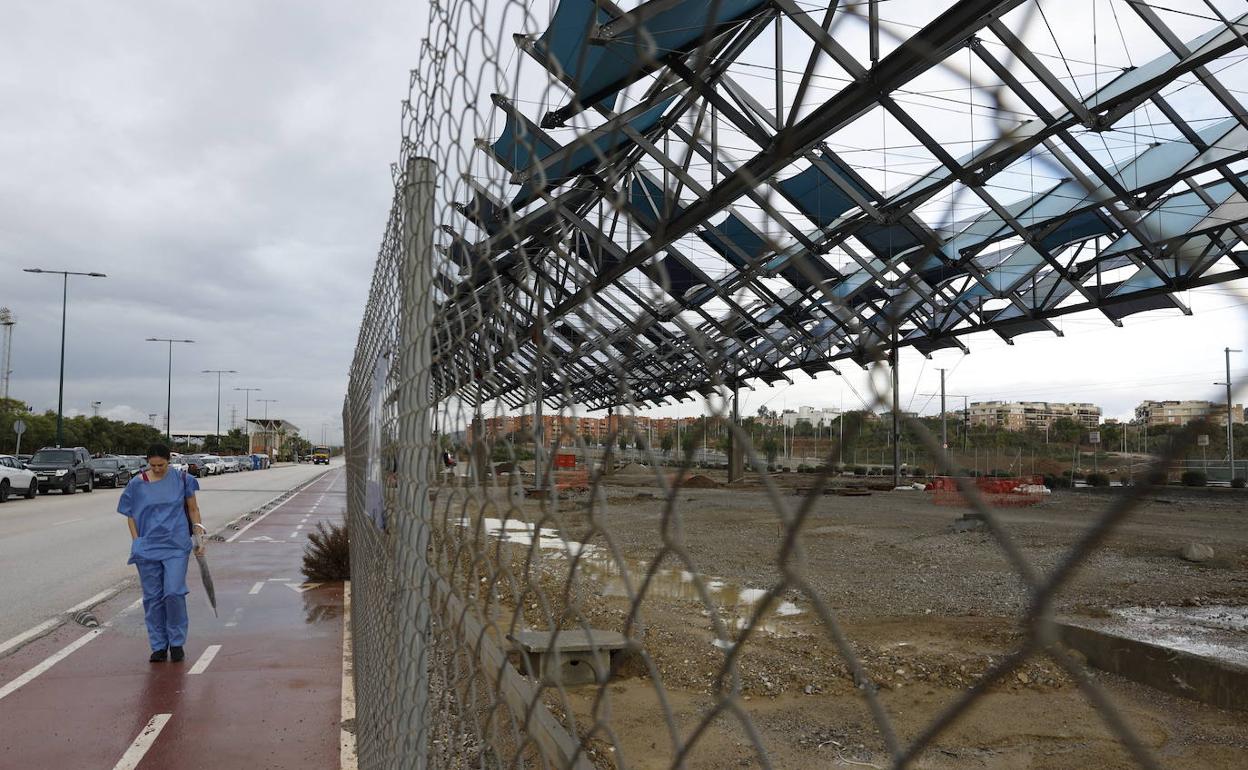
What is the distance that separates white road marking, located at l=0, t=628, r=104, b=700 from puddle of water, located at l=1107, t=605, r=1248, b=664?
26.7 feet

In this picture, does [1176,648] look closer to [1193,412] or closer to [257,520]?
[1193,412]

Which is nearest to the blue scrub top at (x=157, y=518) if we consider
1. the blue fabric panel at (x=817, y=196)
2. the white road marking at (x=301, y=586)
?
the white road marking at (x=301, y=586)

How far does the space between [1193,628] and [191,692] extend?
824cm

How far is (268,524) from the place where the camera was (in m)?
17.8

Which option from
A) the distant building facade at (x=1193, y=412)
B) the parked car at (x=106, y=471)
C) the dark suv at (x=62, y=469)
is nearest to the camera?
the distant building facade at (x=1193, y=412)

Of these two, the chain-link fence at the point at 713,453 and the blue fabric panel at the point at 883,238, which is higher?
the blue fabric panel at the point at 883,238

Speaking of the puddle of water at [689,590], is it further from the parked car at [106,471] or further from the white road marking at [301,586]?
the parked car at [106,471]

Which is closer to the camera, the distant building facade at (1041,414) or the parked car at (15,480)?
the distant building facade at (1041,414)

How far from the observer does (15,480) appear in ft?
77.9

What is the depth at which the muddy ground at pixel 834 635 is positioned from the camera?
0.92 meters

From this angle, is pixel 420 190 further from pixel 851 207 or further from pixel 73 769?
pixel 851 207

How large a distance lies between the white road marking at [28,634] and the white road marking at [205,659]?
150cm

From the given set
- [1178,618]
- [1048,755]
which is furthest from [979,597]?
[1048,755]

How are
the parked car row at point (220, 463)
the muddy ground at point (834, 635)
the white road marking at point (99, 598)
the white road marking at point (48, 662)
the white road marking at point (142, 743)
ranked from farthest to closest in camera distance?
the parked car row at point (220, 463) → the white road marking at point (99, 598) → the white road marking at point (48, 662) → the white road marking at point (142, 743) → the muddy ground at point (834, 635)
